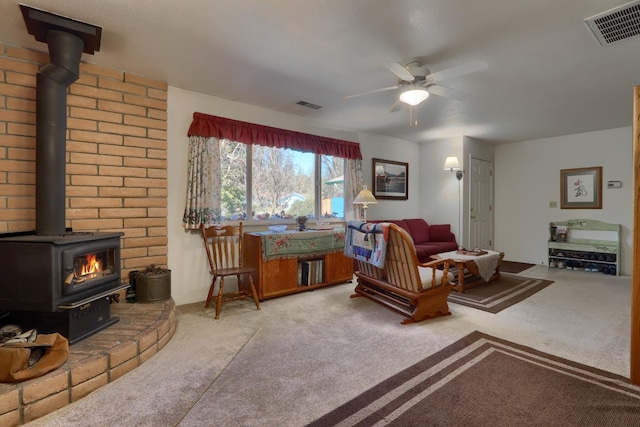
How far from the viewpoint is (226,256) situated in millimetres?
3654

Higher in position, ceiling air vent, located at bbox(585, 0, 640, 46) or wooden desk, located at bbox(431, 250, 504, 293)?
ceiling air vent, located at bbox(585, 0, 640, 46)

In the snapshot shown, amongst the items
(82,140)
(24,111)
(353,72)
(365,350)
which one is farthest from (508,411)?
(24,111)

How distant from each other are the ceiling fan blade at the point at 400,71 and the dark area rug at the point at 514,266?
429 centimetres

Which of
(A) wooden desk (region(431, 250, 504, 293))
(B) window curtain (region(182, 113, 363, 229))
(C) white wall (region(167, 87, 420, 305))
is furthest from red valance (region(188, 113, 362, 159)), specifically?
(A) wooden desk (region(431, 250, 504, 293))

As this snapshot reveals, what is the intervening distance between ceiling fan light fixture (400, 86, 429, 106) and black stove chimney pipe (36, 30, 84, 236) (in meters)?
2.64

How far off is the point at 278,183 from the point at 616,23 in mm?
3564

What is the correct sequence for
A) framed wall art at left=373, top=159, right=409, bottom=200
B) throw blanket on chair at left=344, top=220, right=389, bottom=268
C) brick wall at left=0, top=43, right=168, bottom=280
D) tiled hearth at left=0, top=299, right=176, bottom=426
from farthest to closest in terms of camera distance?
framed wall art at left=373, top=159, right=409, bottom=200, throw blanket on chair at left=344, top=220, right=389, bottom=268, brick wall at left=0, top=43, right=168, bottom=280, tiled hearth at left=0, top=299, right=176, bottom=426

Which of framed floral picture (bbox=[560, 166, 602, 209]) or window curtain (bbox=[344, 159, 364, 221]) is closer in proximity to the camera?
window curtain (bbox=[344, 159, 364, 221])

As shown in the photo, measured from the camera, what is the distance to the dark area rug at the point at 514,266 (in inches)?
215

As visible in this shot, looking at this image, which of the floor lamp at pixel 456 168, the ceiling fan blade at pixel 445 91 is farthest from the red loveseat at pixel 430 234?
the ceiling fan blade at pixel 445 91

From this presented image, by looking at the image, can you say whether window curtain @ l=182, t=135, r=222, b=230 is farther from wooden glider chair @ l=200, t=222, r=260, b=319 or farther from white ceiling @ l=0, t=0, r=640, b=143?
white ceiling @ l=0, t=0, r=640, b=143

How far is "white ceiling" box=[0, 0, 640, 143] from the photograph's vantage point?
6.73ft

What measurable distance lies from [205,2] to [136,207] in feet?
6.81

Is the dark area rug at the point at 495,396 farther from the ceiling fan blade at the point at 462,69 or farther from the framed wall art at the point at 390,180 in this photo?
the framed wall art at the point at 390,180
